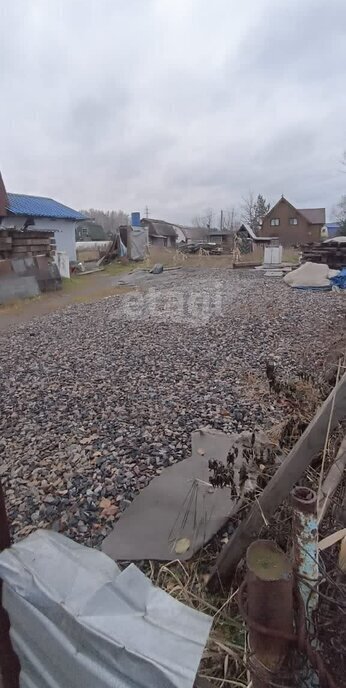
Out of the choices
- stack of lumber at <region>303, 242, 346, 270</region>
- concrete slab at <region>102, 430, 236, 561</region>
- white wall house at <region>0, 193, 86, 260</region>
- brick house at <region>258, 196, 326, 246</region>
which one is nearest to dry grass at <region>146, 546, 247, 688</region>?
concrete slab at <region>102, 430, 236, 561</region>

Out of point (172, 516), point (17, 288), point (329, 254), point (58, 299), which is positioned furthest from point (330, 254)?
point (172, 516)

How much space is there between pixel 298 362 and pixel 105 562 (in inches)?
164

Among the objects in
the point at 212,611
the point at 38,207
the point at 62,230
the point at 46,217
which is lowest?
the point at 212,611

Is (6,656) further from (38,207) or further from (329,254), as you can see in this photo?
(38,207)

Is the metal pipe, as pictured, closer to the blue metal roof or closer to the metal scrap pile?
the metal scrap pile

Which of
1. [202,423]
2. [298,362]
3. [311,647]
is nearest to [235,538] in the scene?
[311,647]

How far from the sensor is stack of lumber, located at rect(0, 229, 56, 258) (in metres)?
12.4

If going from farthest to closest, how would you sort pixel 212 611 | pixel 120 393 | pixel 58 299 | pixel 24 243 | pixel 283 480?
1. pixel 24 243
2. pixel 58 299
3. pixel 120 393
4. pixel 212 611
5. pixel 283 480

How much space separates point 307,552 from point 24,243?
13.8m

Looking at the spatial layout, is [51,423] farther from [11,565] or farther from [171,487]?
[11,565]

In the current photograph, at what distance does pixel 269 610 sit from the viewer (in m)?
1.09

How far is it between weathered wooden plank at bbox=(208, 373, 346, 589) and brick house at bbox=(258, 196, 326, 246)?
47.0m

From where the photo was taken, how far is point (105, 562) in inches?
67.2

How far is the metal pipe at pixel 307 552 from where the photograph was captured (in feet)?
3.64
